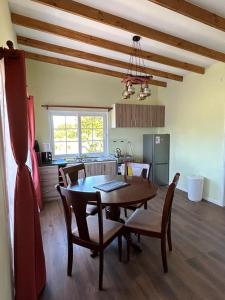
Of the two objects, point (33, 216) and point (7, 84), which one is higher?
point (7, 84)

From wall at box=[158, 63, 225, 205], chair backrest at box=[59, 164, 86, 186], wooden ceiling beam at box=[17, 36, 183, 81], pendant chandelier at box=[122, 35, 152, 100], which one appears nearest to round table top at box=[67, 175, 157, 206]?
chair backrest at box=[59, 164, 86, 186]

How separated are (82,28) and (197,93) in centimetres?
264

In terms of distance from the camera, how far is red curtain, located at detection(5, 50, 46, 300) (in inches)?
57.2

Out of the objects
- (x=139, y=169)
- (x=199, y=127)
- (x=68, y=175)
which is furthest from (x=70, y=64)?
(x=199, y=127)

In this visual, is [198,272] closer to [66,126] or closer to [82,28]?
[82,28]

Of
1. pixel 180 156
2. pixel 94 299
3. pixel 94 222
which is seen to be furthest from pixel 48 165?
pixel 180 156

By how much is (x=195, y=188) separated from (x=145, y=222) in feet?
7.33

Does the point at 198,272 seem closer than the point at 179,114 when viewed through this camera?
Yes

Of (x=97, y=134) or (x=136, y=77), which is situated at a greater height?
(x=136, y=77)

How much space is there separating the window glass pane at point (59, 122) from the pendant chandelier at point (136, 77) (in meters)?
1.90

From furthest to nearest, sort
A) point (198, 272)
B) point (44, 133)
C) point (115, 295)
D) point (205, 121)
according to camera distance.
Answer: point (44, 133) < point (205, 121) < point (198, 272) < point (115, 295)

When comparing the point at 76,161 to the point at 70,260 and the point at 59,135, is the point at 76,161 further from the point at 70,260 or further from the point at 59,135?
the point at 70,260

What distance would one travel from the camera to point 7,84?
56.7 inches

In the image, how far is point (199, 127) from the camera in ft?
13.6
